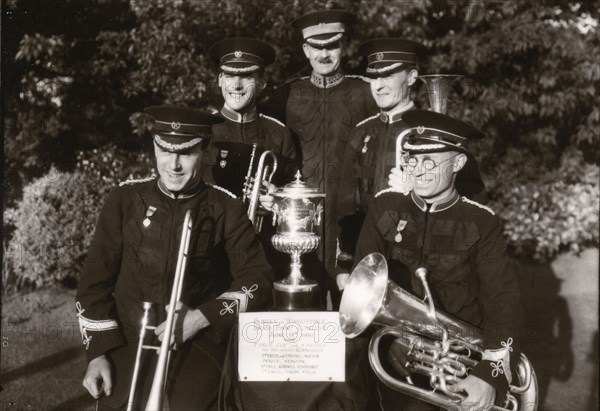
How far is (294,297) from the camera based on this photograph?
3908mm

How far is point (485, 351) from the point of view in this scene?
360 centimetres

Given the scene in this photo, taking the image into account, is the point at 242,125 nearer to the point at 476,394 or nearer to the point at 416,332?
the point at 416,332

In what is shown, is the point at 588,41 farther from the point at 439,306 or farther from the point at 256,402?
the point at 256,402

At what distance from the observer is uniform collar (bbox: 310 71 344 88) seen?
5363mm

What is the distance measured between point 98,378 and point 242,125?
7.20ft

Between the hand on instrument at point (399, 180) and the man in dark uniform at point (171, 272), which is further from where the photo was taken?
the hand on instrument at point (399, 180)

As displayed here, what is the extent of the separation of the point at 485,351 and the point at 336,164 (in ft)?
7.10

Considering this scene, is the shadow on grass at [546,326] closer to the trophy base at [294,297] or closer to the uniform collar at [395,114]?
the uniform collar at [395,114]

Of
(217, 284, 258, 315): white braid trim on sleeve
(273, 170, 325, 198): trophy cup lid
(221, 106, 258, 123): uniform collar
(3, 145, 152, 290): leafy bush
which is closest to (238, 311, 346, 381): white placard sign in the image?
(217, 284, 258, 315): white braid trim on sleeve

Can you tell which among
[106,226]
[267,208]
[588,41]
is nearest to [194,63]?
[267,208]

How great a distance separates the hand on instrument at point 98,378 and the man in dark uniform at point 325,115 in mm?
2029

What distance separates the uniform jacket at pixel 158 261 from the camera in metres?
3.74

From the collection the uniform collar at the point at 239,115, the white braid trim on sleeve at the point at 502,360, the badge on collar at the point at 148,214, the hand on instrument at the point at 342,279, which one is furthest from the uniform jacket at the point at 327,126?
the white braid trim on sleeve at the point at 502,360

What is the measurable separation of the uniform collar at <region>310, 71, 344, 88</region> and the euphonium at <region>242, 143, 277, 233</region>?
2.70 ft
